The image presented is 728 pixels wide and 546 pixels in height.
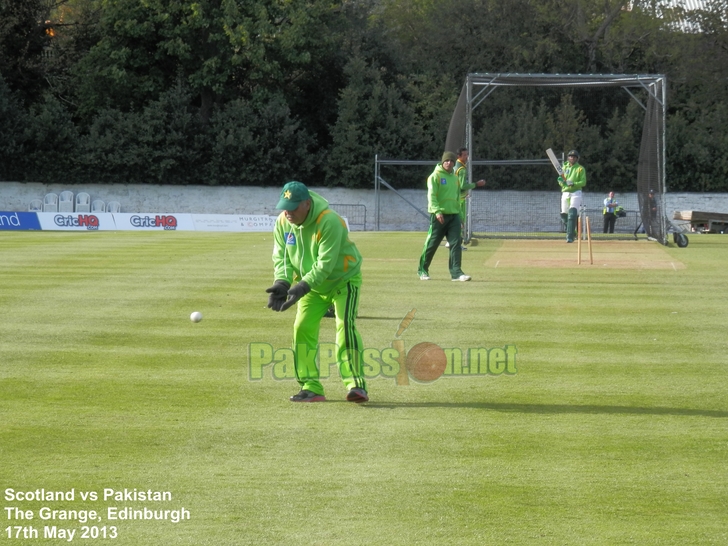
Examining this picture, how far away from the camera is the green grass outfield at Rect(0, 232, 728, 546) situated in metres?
5.42

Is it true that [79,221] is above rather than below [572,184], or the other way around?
below

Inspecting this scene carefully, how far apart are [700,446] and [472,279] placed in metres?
10.5

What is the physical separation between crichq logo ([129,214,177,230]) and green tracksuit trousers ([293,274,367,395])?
2976 centimetres

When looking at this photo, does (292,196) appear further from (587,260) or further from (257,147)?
(257,147)

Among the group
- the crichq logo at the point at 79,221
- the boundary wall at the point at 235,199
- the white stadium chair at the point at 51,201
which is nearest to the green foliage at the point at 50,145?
the boundary wall at the point at 235,199

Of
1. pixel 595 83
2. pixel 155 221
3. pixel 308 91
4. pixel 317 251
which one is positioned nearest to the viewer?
pixel 317 251

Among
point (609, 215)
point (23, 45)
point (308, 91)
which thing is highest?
point (23, 45)

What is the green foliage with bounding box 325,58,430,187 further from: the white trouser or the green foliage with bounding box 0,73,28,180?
the white trouser

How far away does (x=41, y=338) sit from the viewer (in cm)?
1120

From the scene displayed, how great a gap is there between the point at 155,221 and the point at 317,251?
30251mm

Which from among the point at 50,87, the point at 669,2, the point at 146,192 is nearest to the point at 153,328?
the point at 146,192

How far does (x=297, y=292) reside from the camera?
7516 mm

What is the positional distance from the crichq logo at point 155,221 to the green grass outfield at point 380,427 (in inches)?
874

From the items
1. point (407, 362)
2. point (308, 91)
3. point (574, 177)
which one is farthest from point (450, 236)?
point (308, 91)
